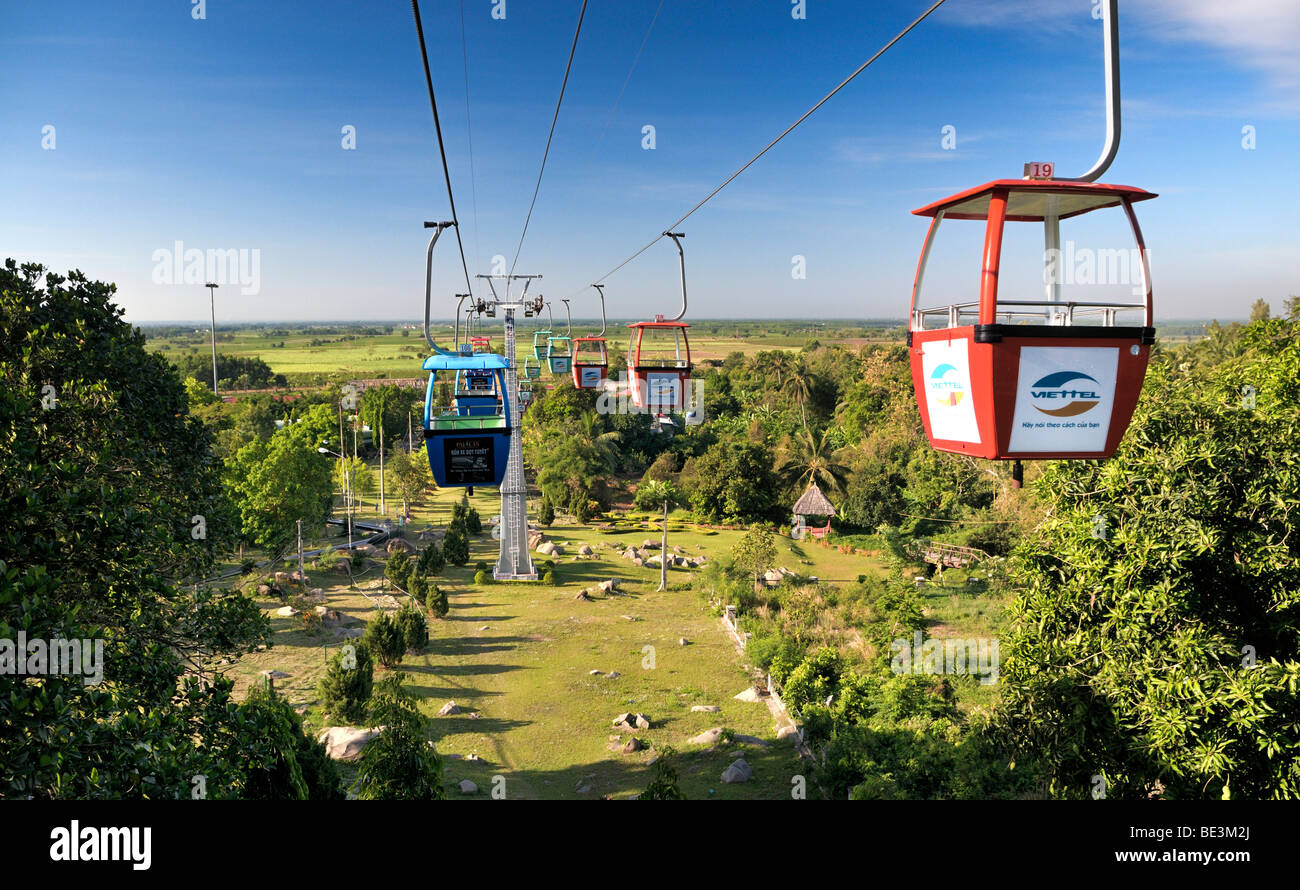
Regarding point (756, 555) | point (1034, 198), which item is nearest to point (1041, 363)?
point (1034, 198)

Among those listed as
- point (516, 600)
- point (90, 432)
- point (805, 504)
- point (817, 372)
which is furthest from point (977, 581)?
point (817, 372)

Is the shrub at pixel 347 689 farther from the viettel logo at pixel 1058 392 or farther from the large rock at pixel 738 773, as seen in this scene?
the viettel logo at pixel 1058 392

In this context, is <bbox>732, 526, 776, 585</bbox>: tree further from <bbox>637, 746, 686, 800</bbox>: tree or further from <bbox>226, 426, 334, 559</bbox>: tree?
<bbox>226, 426, 334, 559</bbox>: tree

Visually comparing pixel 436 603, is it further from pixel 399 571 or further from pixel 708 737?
pixel 708 737

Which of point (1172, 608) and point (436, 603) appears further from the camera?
point (436, 603)

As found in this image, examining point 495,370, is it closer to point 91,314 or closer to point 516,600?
point 91,314

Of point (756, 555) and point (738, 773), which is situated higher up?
point (756, 555)

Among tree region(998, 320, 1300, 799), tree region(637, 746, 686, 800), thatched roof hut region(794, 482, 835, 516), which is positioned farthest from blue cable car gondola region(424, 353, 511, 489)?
thatched roof hut region(794, 482, 835, 516)
